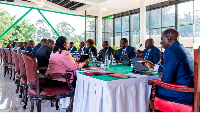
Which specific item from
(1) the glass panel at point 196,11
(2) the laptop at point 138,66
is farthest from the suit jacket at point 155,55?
(1) the glass panel at point 196,11

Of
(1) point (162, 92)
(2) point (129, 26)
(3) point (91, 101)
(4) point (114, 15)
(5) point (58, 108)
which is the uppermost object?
(4) point (114, 15)

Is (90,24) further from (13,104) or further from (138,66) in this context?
(138,66)

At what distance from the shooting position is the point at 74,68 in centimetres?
268

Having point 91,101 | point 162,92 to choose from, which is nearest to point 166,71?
point 162,92

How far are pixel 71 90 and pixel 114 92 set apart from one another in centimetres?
84

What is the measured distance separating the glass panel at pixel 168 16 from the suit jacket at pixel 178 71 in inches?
371

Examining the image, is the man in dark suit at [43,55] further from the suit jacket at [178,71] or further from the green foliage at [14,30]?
the green foliage at [14,30]

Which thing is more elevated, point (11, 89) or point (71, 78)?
point (71, 78)

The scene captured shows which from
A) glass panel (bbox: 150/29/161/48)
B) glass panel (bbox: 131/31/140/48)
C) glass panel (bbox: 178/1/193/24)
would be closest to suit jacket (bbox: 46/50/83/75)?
glass panel (bbox: 178/1/193/24)

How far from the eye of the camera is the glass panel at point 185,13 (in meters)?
9.69

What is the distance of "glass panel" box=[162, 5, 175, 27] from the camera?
10594 mm

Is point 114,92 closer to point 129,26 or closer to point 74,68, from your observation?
point 74,68

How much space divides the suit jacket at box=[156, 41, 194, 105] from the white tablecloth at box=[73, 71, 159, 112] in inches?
14.3

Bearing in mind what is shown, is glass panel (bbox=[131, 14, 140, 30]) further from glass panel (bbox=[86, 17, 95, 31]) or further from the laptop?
the laptop
